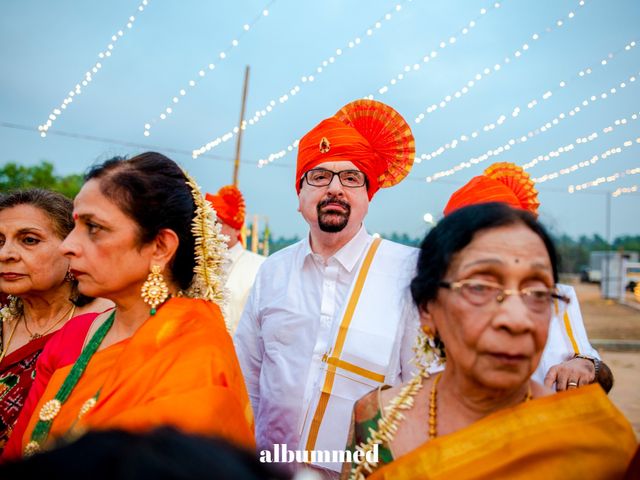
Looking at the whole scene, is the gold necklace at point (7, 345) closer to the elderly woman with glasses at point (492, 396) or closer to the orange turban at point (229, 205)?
the elderly woman with glasses at point (492, 396)

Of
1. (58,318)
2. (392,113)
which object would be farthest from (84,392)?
(392,113)

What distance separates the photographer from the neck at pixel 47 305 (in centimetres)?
266

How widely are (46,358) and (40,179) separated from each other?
3350cm

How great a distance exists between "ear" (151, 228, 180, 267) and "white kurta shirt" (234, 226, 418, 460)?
92 centimetres

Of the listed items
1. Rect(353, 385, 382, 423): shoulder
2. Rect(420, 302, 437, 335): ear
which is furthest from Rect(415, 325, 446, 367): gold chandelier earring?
Rect(353, 385, 382, 423): shoulder

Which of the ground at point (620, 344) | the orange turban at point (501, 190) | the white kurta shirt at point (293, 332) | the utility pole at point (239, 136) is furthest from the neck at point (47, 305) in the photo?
the utility pole at point (239, 136)

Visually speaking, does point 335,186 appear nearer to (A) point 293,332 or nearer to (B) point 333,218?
(B) point 333,218

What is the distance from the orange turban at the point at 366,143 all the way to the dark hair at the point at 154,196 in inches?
45.7

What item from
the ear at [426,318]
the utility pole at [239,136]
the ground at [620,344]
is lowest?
the ground at [620,344]

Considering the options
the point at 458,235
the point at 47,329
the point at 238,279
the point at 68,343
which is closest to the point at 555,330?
the point at 458,235

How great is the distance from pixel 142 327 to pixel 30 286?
1.07 m

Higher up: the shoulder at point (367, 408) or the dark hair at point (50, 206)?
the dark hair at point (50, 206)

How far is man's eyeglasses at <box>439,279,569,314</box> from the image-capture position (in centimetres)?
145

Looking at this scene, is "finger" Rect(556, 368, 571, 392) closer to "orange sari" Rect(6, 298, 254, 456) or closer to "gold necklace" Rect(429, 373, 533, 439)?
"gold necklace" Rect(429, 373, 533, 439)
